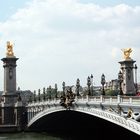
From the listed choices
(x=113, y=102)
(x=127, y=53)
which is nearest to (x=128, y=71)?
(x=127, y=53)

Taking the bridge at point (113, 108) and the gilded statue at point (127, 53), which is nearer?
the bridge at point (113, 108)

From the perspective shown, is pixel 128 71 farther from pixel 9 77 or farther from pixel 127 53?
pixel 9 77

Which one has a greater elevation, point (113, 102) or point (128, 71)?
point (128, 71)

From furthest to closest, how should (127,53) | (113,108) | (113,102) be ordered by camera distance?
(127,53)
(113,102)
(113,108)

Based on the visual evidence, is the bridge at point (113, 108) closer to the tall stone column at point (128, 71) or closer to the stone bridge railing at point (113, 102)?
the stone bridge railing at point (113, 102)

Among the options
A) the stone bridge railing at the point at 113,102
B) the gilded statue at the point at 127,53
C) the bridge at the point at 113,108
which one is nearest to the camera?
the bridge at the point at 113,108

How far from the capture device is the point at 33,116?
3669 inches

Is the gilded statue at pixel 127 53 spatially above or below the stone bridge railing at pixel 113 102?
above

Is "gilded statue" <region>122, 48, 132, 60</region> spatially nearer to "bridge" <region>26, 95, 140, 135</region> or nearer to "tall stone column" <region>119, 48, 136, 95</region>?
"tall stone column" <region>119, 48, 136, 95</region>

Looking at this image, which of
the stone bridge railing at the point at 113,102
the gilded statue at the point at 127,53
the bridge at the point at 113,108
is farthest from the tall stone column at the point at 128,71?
the stone bridge railing at the point at 113,102

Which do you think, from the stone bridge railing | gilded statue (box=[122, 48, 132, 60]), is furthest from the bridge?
gilded statue (box=[122, 48, 132, 60])

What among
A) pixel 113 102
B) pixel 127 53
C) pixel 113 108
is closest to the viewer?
pixel 113 108

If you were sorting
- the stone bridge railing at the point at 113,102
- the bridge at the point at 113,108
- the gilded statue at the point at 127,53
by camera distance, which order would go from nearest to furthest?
the bridge at the point at 113,108, the stone bridge railing at the point at 113,102, the gilded statue at the point at 127,53

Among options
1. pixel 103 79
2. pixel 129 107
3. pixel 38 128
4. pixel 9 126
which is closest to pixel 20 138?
pixel 38 128
